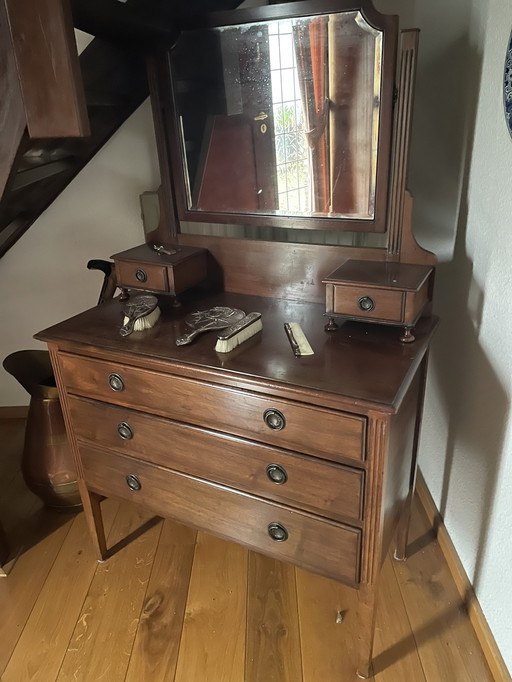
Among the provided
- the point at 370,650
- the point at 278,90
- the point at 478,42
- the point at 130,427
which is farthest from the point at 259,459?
the point at 478,42

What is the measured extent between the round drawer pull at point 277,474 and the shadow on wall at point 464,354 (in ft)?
1.69

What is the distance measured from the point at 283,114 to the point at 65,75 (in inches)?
20.3

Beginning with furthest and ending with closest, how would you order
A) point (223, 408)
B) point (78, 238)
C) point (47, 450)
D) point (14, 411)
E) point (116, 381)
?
point (14, 411), point (78, 238), point (47, 450), point (116, 381), point (223, 408)

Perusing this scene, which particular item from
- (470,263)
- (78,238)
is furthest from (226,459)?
(78,238)

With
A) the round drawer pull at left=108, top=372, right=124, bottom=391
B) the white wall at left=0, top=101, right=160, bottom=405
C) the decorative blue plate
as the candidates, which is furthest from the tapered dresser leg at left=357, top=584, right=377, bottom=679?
the white wall at left=0, top=101, right=160, bottom=405

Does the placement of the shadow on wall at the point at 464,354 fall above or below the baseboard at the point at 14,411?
above

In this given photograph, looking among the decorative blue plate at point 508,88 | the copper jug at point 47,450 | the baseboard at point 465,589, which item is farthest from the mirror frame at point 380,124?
the baseboard at point 465,589

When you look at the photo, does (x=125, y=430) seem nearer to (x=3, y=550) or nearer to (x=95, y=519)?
(x=95, y=519)

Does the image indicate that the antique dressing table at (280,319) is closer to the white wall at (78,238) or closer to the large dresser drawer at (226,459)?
the large dresser drawer at (226,459)

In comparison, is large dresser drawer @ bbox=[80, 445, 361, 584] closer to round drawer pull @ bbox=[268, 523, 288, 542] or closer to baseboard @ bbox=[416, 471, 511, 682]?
round drawer pull @ bbox=[268, 523, 288, 542]

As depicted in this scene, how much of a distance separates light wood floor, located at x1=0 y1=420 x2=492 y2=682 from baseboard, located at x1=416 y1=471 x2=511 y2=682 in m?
0.03

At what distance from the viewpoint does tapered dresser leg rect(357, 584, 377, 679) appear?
1148mm

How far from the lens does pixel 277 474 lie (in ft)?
3.68

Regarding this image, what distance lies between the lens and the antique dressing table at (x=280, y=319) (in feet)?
3.48
